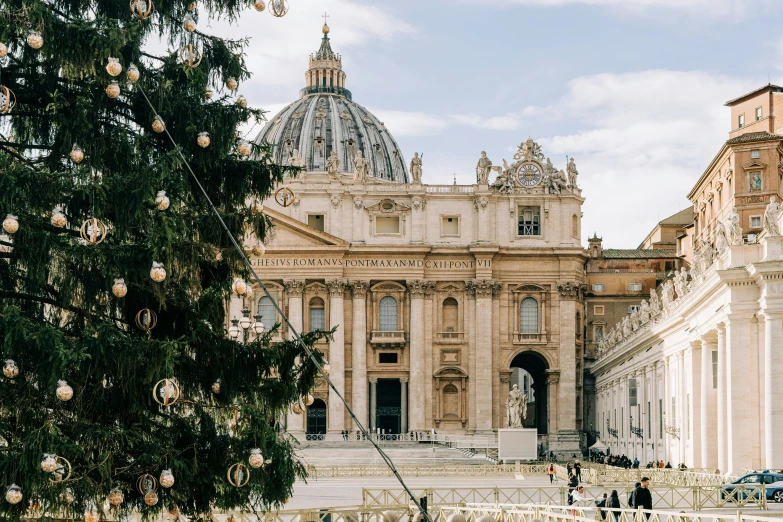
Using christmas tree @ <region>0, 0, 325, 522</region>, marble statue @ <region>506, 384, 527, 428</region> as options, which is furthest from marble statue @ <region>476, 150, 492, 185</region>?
christmas tree @ <region>0, 0, 325, 522</region>

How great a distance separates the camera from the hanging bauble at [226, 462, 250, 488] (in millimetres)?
16797

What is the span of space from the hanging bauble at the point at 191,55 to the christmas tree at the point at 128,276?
3 centimetres

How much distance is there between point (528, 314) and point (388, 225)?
11.8 metres

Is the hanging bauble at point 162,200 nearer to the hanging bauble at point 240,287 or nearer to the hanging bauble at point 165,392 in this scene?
the hanging bauble at point 240,287

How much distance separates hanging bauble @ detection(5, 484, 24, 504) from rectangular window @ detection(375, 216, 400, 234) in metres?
72.4

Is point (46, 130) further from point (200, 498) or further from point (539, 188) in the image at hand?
point (539, 188)

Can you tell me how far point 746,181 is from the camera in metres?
71.4

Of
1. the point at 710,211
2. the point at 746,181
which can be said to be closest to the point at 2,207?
the point at 746,181

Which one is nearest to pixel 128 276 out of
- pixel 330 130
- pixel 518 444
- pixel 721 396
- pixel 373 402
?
pixel 721 396

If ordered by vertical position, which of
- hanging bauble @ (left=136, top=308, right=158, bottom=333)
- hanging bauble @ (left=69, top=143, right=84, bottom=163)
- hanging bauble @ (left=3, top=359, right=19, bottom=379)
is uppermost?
hanging bauble @ (left=69, top=143, right=84, bottom=163)

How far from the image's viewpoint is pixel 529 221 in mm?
88688

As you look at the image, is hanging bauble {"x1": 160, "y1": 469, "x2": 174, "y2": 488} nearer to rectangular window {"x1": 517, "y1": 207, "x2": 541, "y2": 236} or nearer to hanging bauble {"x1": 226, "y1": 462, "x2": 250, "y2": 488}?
hanging bauble {"x1": 226, "y1": 462, "x2": 250, "y2": 488}

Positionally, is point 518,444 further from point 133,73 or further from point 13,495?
point 13,495

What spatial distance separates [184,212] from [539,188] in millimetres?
71635
